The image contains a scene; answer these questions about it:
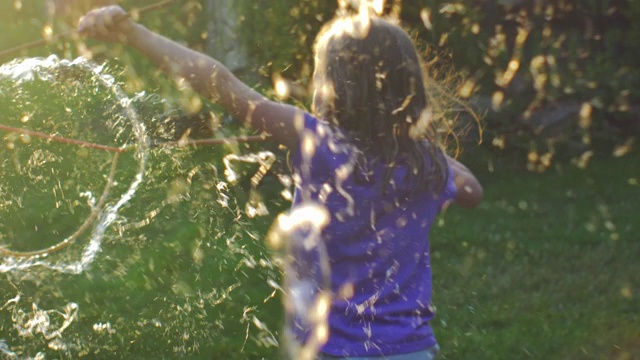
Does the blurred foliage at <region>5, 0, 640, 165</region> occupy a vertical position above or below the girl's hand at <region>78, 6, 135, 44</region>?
below

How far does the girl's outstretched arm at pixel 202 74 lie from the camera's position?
6.54 feet

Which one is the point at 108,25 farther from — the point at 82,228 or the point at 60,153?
the point at 60,153

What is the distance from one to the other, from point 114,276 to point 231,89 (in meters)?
2.42

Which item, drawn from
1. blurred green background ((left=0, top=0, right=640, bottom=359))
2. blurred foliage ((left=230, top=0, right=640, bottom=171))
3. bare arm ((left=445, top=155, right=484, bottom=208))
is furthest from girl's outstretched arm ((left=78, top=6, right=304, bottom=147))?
blurred foliage ((left=230, top=0, right=640, bottom=171))

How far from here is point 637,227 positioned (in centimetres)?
552

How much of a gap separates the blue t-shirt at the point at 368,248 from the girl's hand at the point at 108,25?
1.39ft

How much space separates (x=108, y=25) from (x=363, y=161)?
598 mm

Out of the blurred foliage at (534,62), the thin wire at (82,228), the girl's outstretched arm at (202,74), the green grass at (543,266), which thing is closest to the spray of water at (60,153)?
the thin wire at (82,228)

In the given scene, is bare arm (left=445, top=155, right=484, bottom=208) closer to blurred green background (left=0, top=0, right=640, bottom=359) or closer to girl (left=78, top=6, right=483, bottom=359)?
girl (left=78, top=6, right=483, bottom=359)

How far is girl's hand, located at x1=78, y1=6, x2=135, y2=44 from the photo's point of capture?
6.49 feet

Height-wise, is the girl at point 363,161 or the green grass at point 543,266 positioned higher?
the girl at point 363,161

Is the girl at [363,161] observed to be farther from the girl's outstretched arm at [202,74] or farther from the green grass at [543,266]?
the green grass at [543,266]

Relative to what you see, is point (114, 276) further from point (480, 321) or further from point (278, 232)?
point (480, 321)

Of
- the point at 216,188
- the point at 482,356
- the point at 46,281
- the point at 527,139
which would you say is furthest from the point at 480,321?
the point at 527,139
